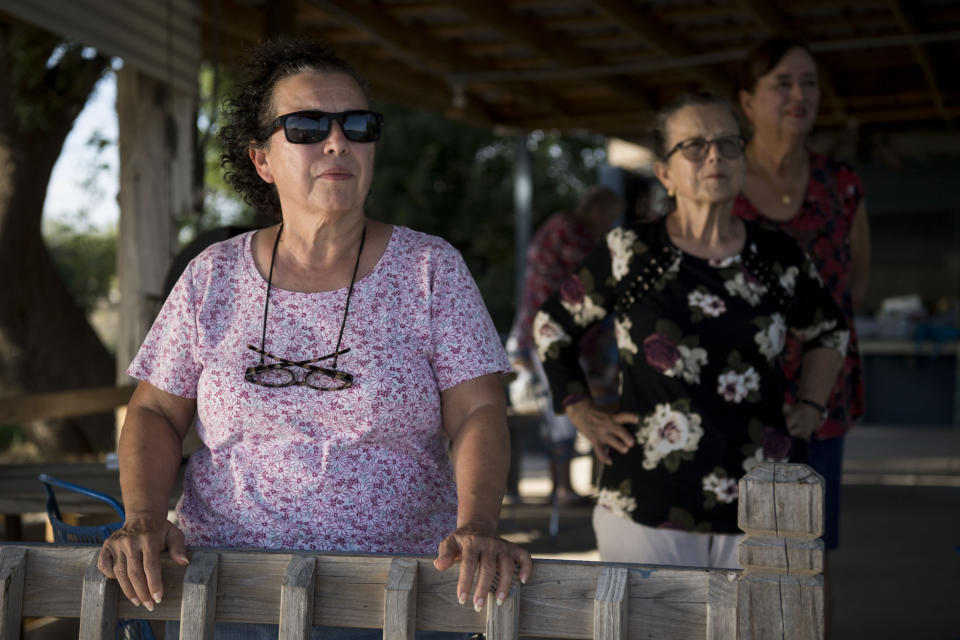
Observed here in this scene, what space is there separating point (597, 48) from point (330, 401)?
6.34m

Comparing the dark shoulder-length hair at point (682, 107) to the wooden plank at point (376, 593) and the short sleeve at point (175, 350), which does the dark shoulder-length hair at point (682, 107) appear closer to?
the short sleeve at point (175, 350)

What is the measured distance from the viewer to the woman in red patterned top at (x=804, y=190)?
9.75 feet

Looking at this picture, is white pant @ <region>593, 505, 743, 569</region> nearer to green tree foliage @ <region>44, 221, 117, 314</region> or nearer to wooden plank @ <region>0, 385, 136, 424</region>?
wooden plank @ <region>0, 385, 136, 424</region>

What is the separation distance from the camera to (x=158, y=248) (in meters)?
5.14

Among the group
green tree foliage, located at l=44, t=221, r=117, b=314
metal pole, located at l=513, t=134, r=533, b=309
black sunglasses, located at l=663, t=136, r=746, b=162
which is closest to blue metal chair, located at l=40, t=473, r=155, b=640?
black sunglasses, located at l=663, t=136, r=746, b=162

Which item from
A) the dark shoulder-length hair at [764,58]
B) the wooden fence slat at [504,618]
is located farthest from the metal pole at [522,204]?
the wooden fence slat at [504,618]

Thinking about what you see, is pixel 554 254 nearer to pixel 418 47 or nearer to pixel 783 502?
pixel 418 47

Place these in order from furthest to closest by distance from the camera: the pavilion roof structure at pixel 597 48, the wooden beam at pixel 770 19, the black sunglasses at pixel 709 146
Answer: the pavilion roof structure at pixel 597 48, the wooden beam at pixel 770 19, the black sunglasses at pixel 709 146

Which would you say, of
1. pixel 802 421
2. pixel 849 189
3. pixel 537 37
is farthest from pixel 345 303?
pixel 537 37

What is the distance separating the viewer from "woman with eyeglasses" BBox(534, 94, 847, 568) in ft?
8.05

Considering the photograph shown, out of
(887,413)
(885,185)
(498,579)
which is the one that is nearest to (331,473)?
(498,579)

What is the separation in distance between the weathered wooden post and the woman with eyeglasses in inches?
38.6

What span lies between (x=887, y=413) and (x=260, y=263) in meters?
10.2

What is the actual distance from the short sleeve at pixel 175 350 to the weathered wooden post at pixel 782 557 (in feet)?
3.48
